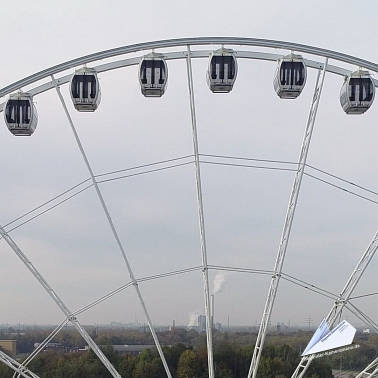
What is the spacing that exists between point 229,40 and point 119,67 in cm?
287

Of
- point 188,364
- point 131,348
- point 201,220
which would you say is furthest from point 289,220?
point 131,348

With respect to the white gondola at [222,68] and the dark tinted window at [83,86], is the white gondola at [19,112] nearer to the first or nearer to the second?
the dark tinted window at [83,86]

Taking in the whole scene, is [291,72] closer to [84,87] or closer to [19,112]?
[84,87]

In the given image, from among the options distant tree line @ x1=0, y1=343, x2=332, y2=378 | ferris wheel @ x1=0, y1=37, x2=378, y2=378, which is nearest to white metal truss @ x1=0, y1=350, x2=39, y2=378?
ferris wheel @ x1=0, y1=37, x2=378, y2=378

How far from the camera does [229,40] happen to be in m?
19.3

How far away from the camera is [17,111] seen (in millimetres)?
19984

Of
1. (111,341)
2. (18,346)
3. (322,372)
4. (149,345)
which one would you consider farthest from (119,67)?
(18,346)

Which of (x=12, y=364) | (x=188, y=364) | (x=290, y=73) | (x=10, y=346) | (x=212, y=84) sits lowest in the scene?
(x=12, y=364)

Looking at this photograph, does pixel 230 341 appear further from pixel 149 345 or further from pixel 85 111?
pixel 85 111

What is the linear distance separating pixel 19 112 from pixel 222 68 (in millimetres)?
5279

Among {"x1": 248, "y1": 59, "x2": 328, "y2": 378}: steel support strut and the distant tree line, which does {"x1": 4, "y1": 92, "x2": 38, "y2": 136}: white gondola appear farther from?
the distant tree line

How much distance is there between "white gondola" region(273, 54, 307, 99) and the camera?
780 inches

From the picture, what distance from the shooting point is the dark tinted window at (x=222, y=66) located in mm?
19859

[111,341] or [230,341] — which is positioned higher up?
[111,341]
